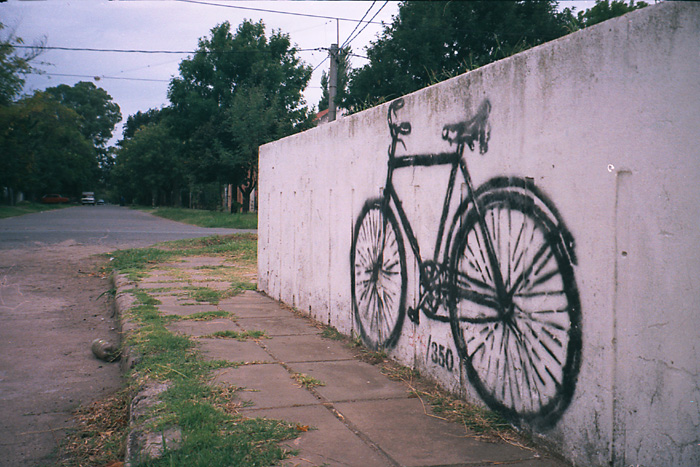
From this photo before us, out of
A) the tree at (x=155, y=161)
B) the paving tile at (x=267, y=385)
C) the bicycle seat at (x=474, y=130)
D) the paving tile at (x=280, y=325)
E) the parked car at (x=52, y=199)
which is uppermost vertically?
the tree at (x=155, y=161)

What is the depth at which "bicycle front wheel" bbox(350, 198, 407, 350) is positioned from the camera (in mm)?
4145

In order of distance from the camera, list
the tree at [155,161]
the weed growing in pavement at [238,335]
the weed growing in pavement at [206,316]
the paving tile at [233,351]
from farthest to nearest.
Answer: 1. the tree at [155,161]
2. the weed growing in pavement at [206,316]
3. the weed growing in pavement at [238,335]
4. the paving tile at [233,351]

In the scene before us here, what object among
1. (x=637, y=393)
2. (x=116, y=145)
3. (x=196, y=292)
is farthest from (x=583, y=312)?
(x=116, y=145)

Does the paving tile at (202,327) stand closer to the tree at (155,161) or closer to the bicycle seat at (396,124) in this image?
the bicycle seat at (396,124)

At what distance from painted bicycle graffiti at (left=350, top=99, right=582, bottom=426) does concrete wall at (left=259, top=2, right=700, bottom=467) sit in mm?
14

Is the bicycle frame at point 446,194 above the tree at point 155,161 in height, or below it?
below

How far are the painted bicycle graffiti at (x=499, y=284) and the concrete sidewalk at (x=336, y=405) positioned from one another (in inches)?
13.6

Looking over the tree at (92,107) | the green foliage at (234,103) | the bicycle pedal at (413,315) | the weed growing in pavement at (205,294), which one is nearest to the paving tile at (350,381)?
the bicycle pedal at (413,315)

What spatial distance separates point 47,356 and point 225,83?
33.2 m

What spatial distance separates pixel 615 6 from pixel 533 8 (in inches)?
156

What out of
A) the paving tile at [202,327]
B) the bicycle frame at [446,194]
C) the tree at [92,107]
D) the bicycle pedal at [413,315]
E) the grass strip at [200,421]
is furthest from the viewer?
the tree at [92,107]

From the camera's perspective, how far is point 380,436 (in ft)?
9.25

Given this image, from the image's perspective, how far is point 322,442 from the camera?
8.98 ft

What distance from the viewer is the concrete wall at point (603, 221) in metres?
2.02
